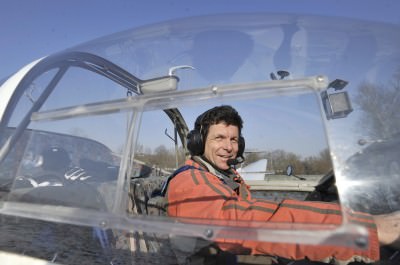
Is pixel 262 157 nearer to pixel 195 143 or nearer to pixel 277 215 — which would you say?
pixel 195 143

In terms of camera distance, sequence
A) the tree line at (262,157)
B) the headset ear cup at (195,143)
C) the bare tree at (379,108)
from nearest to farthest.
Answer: the bare tree at (379,108)
the tree line at (262,157)
the headset ear cup at (195,143)

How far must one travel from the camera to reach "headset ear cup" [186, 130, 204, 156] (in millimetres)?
1896

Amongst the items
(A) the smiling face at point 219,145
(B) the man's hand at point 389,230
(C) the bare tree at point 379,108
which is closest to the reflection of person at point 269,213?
(B) the man's hand at point 389,230

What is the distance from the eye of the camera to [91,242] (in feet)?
4.65

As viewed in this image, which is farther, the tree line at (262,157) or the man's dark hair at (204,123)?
the man's dark hair at (204,123)

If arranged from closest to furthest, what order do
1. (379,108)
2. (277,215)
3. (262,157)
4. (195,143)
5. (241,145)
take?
(277,215) → (379,108) → (195,143) → (241,145) → (262,157)

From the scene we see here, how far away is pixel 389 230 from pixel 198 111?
4.00ft

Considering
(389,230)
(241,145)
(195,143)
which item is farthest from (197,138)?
(389,230)

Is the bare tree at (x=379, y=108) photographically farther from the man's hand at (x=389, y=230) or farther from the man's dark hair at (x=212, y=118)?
the man's dark hair at (x=212, y=118)

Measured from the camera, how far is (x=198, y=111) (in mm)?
1960

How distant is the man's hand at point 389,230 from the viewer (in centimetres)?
109

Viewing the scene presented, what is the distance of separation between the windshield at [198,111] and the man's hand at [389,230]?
48 mm

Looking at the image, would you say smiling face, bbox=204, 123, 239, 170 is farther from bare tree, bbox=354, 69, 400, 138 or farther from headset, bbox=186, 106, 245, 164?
bare tree, bbox=354, 69, 400, 138

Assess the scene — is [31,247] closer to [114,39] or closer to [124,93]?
[124,93]
